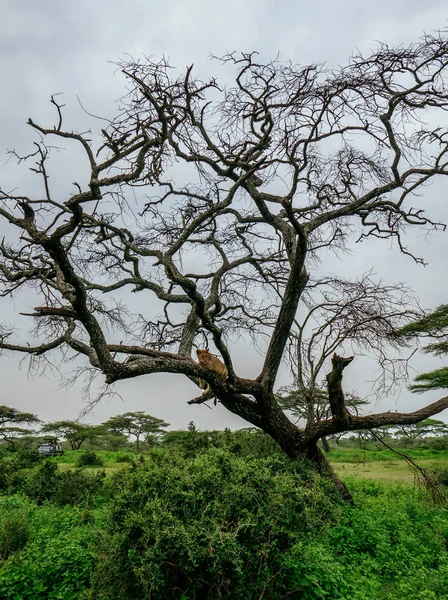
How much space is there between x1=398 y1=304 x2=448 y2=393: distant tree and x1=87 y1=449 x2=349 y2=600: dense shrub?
15.9ft

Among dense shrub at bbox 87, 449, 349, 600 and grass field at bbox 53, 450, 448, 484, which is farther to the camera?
grass field at bbox 53, 450, 448, 484

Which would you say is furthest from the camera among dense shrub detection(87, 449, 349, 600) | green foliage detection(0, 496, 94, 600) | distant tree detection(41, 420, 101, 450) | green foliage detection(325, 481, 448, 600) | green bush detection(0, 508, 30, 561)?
distant tree detection(41, 420, 101, 450)

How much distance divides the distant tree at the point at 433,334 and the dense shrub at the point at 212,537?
484 centimetres

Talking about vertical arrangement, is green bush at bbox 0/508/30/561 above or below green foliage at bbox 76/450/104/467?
below

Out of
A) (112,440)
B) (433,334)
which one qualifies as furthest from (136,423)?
(433,334)

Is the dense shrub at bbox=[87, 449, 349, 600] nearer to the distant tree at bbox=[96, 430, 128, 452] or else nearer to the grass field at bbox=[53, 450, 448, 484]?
the grass field at bbox=[53, 450, 448, 484]

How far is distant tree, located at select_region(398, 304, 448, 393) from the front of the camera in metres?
8.59

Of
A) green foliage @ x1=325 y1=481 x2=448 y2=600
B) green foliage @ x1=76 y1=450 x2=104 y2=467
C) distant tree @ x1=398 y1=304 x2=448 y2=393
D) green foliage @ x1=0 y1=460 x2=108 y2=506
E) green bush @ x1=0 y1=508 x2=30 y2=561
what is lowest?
green foliage @ x1=325 y1=481 x2=448 y2=600

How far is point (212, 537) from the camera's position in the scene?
3795 mm

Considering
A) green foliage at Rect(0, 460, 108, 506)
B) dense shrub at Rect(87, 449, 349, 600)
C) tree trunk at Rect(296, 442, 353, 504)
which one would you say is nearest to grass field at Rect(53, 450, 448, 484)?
green foliage at Rect(0, 460, 108, 506)

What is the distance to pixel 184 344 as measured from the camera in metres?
8.52

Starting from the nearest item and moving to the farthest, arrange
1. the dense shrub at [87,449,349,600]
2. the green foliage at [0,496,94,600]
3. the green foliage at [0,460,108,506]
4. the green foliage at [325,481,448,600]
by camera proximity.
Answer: the dense shrub at [87,449,349,600] → the green foliage at [0,496,94,600] → the green foliage at [325,481,448,600] → the green foliage at [0,460,108,506]

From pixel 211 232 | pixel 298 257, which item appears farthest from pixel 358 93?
pixel 211 232

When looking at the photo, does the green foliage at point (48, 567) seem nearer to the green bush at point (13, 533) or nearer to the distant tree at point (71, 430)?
the green bush at point (13, 533)
